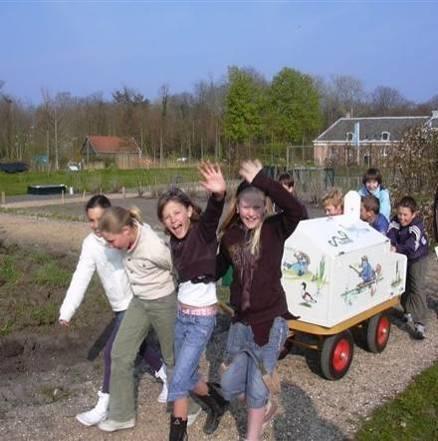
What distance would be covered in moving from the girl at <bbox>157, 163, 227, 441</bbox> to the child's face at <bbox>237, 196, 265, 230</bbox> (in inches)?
6.8

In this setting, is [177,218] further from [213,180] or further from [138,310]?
[138,310]

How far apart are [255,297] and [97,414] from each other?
1454 millimetres

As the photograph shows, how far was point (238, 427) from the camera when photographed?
395 cm

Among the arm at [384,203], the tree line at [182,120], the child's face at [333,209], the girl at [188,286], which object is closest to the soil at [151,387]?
the girl at [188,286]

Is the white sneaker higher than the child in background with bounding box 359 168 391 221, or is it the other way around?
the child in background with bounding box 359 168 391 221

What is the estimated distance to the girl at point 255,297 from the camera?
3316 millimetres

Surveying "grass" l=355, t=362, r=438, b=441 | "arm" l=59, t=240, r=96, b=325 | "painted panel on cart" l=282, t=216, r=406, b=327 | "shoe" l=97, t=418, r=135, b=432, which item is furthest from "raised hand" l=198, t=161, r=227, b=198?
"grass" l=355, t=362, r=438, b=441

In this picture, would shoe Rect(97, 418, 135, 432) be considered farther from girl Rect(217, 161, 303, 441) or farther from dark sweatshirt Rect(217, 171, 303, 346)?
dark sweatshirt Rect(217, 171, 303, 346)

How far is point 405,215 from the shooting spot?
6.05 metres

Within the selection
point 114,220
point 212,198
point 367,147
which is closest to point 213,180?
point 212,198

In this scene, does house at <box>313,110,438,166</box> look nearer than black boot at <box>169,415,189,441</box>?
No

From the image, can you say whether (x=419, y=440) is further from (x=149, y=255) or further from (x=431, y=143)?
(x=431, y=143)

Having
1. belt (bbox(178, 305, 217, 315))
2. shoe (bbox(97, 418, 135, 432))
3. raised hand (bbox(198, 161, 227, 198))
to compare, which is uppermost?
raised hand (bbox(198, 161, 227, 198))

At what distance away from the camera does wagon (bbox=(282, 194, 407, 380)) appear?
4539mm
